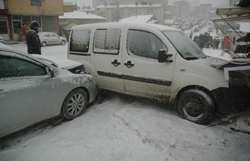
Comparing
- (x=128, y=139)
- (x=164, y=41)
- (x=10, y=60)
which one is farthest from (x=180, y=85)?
(x=10, y=60)

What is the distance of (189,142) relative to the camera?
2963 mm

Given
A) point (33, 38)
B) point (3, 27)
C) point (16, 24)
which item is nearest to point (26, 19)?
point (16, 24)

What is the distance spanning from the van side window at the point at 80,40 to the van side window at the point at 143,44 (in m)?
1.26

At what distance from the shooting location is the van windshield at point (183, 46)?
12.1 feet

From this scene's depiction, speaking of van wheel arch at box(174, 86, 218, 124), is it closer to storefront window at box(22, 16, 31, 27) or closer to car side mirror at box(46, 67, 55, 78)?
car side mirror at box(46, 67, 55, 78)

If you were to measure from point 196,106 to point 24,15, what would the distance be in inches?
1047

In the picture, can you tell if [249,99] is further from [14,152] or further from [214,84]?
[14,152]

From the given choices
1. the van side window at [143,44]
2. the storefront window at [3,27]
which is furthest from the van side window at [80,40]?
the storefront window at [3,27]

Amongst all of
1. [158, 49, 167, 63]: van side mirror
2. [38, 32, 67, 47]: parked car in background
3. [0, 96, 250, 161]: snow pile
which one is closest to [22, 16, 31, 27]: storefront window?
[38, 32, 67, 47]: parked car in background

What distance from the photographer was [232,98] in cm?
322

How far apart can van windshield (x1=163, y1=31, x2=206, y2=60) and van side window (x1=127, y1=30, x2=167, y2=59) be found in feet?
0.82

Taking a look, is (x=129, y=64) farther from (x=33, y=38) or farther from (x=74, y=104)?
(x=33, y=38)

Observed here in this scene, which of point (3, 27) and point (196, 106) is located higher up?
point (3, 27)

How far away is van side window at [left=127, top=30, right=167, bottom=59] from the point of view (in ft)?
12.6
